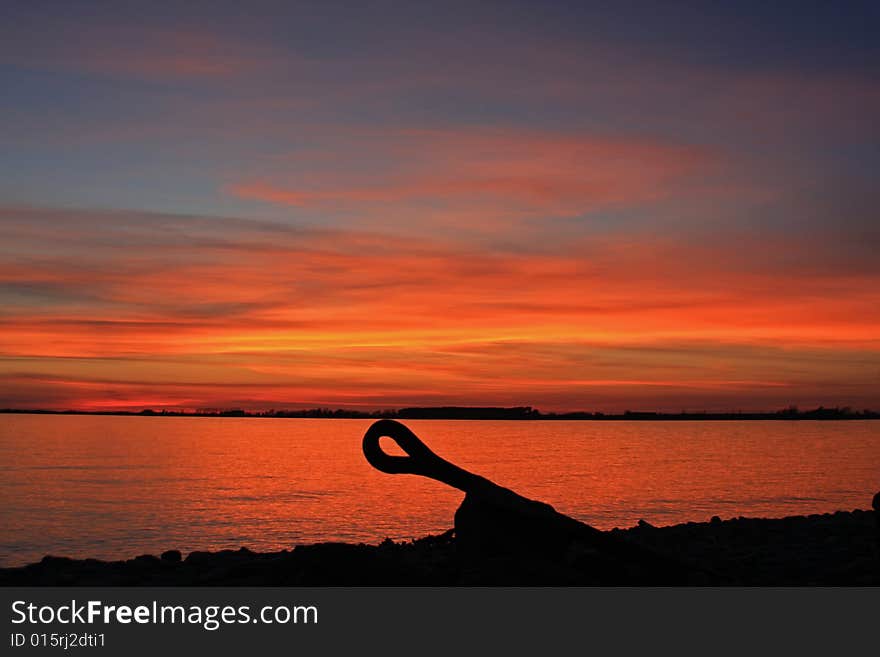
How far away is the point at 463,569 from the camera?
9.78 metres

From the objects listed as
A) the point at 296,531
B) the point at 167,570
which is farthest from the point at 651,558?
the point at 296,531

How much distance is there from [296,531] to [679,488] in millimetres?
24873

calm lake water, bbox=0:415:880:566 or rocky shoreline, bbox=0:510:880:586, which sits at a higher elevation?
rocky shoreline, bbox=0:510:880:586

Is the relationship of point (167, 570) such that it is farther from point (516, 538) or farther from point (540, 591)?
point (540, 591)

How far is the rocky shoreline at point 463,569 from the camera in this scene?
9359mm

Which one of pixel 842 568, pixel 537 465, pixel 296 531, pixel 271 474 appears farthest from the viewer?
pixel 537 465

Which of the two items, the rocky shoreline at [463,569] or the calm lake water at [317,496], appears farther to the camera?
the calm lake water at [317,496]

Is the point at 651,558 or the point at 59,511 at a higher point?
the point at 651,558

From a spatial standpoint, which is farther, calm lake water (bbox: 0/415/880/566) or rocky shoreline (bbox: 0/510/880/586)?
calm lake water (bbox: 0/415/880/566)

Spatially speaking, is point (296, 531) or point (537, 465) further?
point (537, 465)

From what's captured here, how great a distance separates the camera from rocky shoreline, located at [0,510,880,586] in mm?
9359

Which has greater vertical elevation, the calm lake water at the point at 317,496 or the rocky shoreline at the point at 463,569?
the rocky shoreline at the point at 463,569

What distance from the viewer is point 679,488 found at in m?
49.2

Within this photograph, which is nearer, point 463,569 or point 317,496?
point 463,569
